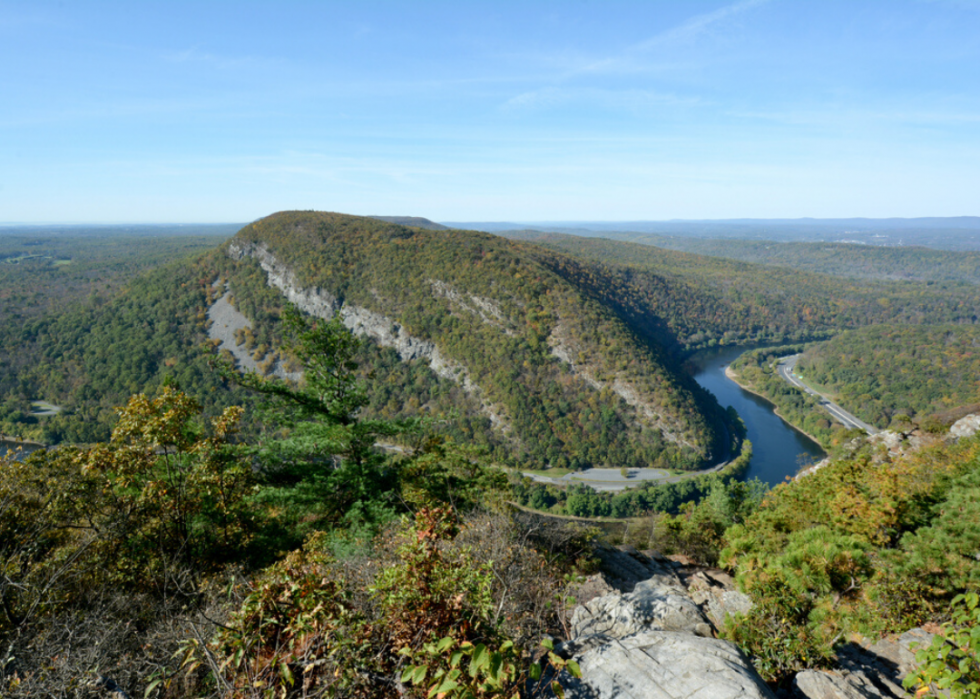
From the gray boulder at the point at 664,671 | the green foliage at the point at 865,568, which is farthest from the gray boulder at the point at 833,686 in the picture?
the gray boulder at the point at 664,671

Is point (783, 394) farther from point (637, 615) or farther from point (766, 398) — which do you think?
point (637, 615)

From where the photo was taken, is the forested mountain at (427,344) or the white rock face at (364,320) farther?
the white rock face at (364,320)

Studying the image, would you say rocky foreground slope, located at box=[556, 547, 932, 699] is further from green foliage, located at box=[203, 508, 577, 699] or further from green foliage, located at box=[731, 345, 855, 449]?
green foliage, located at box=[731, 345, 855, 449]

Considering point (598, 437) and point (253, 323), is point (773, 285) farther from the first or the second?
point (253, 323)

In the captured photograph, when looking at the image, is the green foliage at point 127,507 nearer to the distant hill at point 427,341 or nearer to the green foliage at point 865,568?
the green foliage at point 865,568

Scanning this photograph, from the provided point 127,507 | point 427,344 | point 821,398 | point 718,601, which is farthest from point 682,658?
point 821,398

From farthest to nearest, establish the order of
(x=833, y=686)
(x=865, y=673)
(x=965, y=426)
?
(x=965, y=426) → (x=865, y=673) → (x=833, y=686)
